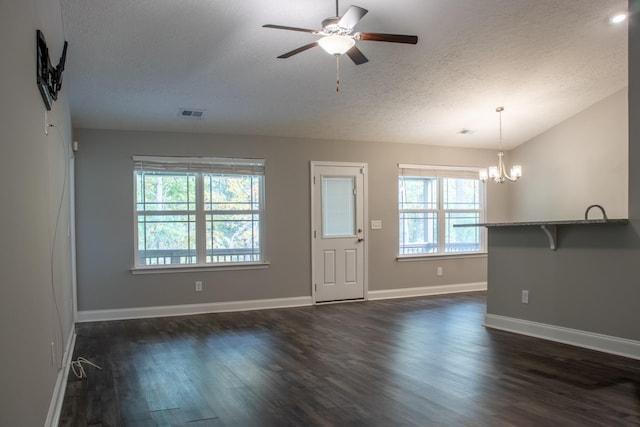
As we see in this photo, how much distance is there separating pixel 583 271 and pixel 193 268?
4.25 metres

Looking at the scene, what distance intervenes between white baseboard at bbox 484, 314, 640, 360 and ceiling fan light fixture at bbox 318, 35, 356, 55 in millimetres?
3094

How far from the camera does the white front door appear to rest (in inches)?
259

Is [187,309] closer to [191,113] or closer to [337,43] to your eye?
[191,113]

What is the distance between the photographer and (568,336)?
13.8 ft

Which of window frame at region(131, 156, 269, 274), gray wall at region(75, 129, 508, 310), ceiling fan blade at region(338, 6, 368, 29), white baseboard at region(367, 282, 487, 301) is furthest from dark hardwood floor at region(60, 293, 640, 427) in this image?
ceiling fan blade at region(338, 6, 368, 29)

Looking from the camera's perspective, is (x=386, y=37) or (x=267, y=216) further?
(x=267, y=216)

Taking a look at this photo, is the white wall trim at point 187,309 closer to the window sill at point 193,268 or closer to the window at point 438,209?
the window sill at point 193,268

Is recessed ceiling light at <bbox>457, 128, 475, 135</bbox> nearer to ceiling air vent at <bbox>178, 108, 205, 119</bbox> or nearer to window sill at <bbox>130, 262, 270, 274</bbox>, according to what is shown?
window sill at <bbox>130, 262, 270, 274</bbox>

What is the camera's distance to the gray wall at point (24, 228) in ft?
4.91

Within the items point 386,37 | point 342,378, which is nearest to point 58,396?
point 342,378

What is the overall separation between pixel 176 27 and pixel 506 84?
3689mm

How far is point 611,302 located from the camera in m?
3.88

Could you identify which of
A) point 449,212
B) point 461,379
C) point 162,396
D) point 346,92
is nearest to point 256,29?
point 346,92

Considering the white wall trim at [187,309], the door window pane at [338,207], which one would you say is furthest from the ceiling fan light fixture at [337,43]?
the white wall trim at [187,309]
